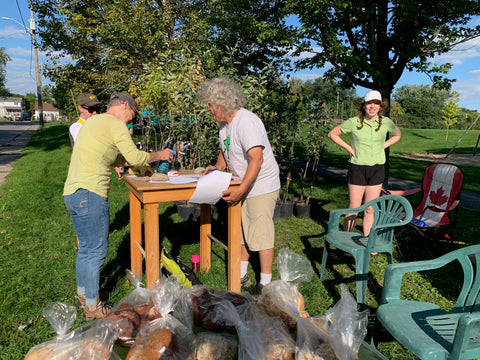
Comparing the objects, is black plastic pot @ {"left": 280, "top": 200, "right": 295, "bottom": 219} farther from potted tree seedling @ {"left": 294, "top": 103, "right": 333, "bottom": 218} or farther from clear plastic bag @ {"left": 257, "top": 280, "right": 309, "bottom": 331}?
clear plastic bag @ {"left": 257, "top": 280, "right": 309, "bottom": 331}

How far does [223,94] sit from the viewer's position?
8.32ft

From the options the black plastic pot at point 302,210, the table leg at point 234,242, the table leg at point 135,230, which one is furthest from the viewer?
the black plastic pot at point 302,210

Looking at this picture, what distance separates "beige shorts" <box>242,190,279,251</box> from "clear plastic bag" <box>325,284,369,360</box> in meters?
1.42

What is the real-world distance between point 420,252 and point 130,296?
12.5ft

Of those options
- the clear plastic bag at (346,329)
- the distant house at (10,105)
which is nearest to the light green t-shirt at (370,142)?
the clear plastic bag at (346,329)

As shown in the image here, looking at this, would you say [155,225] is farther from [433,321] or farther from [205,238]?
[433,321]

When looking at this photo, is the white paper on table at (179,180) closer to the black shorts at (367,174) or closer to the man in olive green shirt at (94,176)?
the man in olive green shirt at (94,176)

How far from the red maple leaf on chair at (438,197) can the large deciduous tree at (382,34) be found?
239 centimetres

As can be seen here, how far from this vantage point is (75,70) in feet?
46.7

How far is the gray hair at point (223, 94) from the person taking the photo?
8.31ft

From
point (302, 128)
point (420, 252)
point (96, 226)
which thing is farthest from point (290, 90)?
point (96, 226)

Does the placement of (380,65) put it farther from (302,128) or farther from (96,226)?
(96,226)

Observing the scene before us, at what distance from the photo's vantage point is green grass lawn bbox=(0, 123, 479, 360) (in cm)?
277

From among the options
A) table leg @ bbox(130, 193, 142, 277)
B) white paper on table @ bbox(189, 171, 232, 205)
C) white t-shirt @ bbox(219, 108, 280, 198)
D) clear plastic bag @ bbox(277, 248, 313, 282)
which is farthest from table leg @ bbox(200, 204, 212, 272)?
clear plastic bag @ bbox(277, 248, 313, 282)
